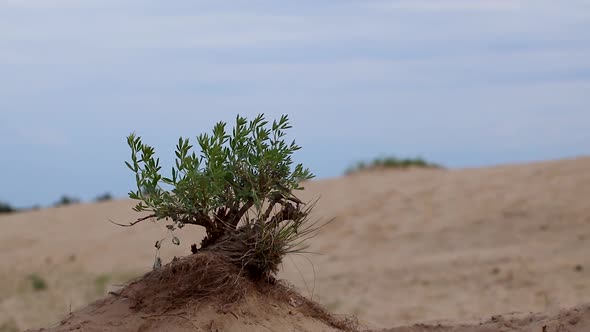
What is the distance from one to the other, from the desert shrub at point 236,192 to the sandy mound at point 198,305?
4.8 inches

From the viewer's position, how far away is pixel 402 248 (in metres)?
15.5

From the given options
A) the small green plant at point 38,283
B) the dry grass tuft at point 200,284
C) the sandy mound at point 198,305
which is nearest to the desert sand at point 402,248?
the small green plant at point 38,283

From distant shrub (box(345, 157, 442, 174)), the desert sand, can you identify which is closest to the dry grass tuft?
the desert sand

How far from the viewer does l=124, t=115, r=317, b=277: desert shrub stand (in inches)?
167

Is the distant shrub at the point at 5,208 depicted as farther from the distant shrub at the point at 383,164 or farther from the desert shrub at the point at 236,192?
the desert shrub at the point at 236,192

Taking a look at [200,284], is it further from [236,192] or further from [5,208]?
[5,208]

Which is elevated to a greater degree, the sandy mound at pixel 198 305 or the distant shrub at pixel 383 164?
the distant shrub at pixel 383 164

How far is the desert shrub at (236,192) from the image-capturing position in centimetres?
423

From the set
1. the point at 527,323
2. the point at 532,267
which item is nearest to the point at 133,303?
the point at 527,323

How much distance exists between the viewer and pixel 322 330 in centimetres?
450

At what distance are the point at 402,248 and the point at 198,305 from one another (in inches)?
453

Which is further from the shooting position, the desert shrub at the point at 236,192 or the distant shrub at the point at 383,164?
the distant shrub at the point at 383,164

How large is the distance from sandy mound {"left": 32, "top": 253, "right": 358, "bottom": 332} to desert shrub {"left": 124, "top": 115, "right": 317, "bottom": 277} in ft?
0.40

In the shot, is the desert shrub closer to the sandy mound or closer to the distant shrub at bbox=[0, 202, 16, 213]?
the sandy mound
